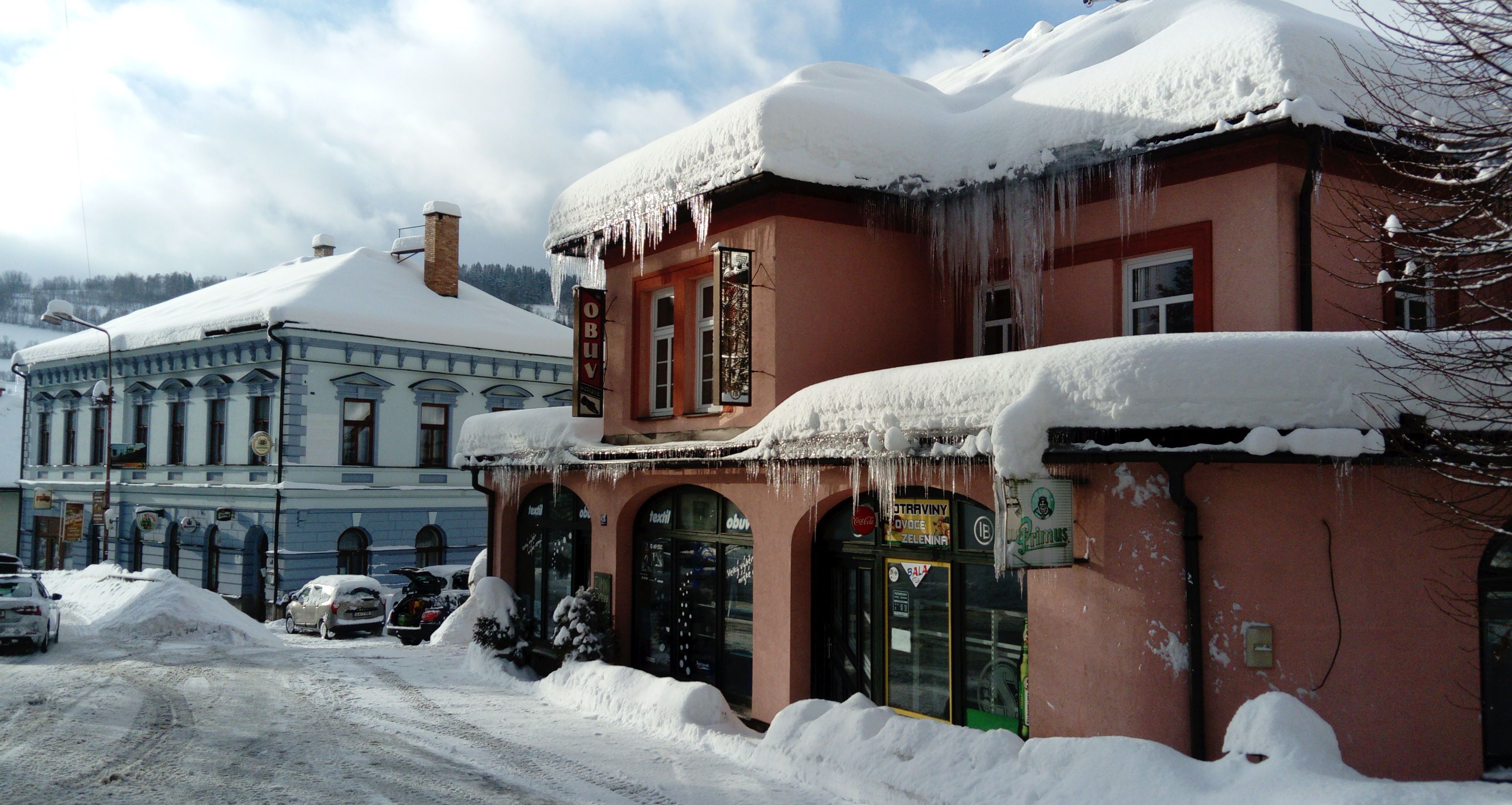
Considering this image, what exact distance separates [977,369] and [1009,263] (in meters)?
3.35

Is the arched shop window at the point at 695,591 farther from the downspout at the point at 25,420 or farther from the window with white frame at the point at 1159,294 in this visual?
the downspout at the point at 25,420

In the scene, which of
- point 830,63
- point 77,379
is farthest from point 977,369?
point 77,379

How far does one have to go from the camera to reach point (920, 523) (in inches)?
448

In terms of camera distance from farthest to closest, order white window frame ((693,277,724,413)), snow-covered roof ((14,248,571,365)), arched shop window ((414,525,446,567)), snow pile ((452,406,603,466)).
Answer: arched shop window ((414,525,446,567)) < snow-covered roof ((14,248,571,365)) < snow pile ((452,406,603,466)) < white window frame ((693,277,724,413))

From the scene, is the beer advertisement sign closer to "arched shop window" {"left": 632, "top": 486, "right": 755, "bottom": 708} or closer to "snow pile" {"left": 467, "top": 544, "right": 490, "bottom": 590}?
"arched shop window" {"left": 632, "top": 486, "right": 755, "bottom": 708}

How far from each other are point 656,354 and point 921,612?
19.3ft

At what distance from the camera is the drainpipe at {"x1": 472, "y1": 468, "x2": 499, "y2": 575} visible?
Result: 1931 centimetres

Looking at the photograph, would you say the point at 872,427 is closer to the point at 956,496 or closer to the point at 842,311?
the point at 956,496

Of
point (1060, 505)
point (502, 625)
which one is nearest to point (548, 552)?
point (502, 625)

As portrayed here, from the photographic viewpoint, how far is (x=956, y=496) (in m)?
11.0

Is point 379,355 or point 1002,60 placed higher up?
point 1002,60

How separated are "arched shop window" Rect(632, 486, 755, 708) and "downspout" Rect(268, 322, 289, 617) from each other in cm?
1574

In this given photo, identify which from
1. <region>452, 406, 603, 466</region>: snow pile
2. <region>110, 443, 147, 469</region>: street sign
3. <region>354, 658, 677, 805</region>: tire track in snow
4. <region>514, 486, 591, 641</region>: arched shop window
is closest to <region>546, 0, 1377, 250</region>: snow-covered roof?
<region>452, 406, 603, 466</region>: snow pile

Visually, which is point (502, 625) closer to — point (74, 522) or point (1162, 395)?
point (1162, 395)
